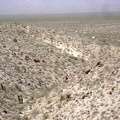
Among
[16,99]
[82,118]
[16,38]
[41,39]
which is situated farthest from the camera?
[41,39]

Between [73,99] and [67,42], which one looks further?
[67,42]

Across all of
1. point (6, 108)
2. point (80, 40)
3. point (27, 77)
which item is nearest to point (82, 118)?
point (6, 108)

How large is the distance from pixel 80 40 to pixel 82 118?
28.6 metres

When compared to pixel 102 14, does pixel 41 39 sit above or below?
below

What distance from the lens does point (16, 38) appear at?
33.8m

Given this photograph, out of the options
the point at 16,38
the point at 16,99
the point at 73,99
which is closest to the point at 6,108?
the point at 16,99

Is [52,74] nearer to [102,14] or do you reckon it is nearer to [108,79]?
[108,79]

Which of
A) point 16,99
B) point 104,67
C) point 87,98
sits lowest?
point 16,99

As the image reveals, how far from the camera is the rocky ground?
14.8 metres

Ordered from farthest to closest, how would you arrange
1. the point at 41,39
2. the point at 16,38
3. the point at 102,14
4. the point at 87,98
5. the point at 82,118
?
the point at 102,14 → the point at 41,39 → the point at 16,38 → the point at 87,98 → the point at 82,118

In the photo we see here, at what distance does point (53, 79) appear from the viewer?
25.8 meters

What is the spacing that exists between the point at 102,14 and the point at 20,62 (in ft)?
59.3

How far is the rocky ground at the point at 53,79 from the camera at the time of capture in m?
14.8

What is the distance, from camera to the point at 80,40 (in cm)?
4188
